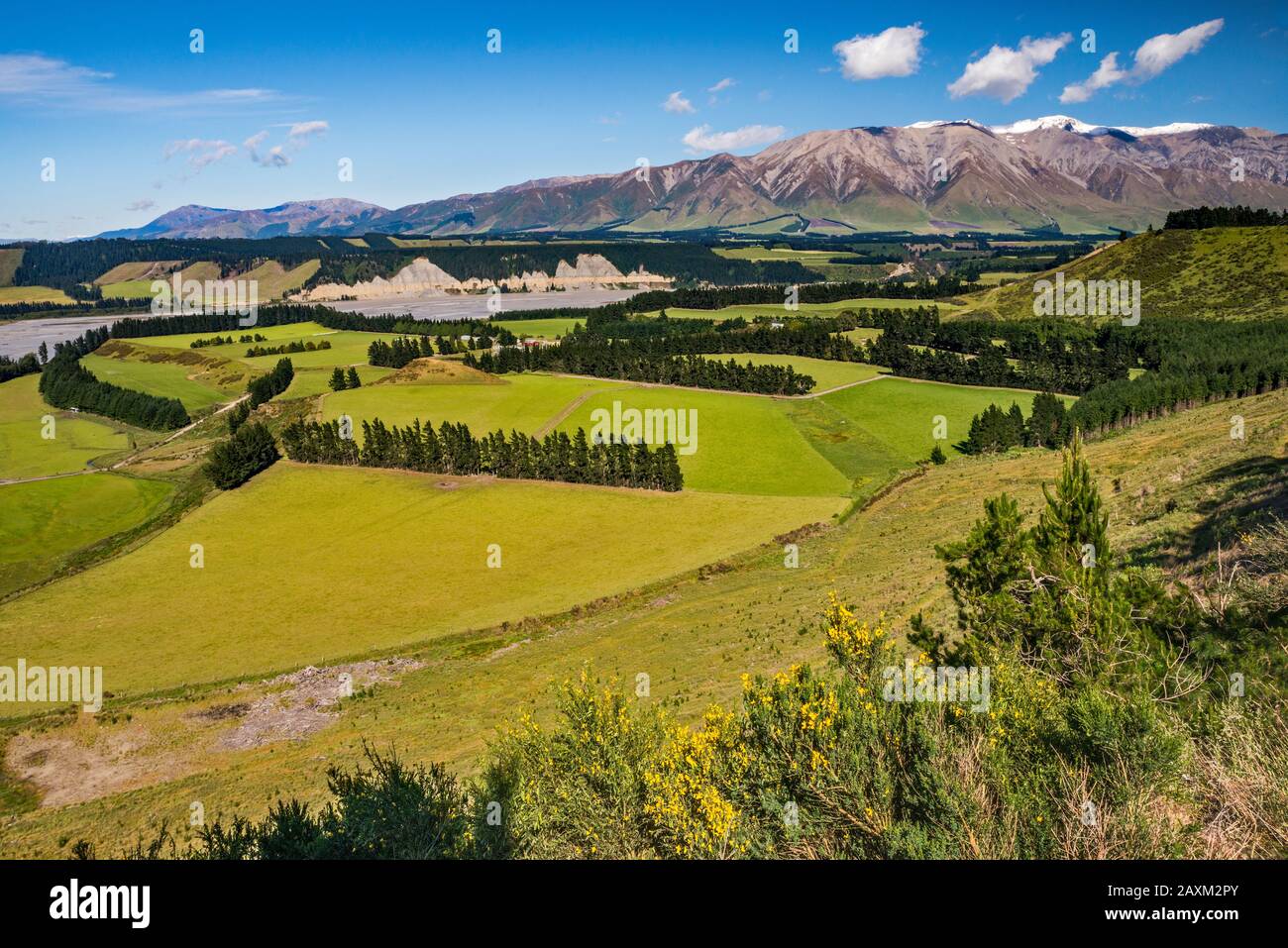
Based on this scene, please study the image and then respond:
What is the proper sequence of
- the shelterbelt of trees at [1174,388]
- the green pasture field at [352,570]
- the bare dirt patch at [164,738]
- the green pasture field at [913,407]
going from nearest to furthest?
1. the bare dirt patch at [164,738]
2. the green pasture field at [352,570]
3. the shelterbelt of trees at [1174,388]
4. the green pasture field at [913,407]

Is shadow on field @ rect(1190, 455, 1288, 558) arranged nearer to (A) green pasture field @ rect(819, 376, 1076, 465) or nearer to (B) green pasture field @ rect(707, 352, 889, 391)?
(A) green pasture field @ rect(819, 376, 1076, 465)

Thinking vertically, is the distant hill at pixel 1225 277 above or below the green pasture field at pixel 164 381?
above

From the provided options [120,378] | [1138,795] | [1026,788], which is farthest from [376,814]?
[120,378]

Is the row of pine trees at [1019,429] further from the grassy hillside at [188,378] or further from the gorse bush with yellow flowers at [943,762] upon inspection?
the grassy hillside at [188,378]

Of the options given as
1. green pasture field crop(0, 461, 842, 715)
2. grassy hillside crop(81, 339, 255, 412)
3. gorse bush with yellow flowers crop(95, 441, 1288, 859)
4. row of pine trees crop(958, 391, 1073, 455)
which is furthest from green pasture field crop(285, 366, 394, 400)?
gorse bush with yellow flowers crop(95, 441, 1288, 859)

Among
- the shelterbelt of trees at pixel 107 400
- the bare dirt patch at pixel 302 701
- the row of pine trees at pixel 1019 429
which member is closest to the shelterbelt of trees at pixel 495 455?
the bare dirt patch at pixel 302 701

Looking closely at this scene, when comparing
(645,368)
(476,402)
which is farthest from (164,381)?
(645,368)
